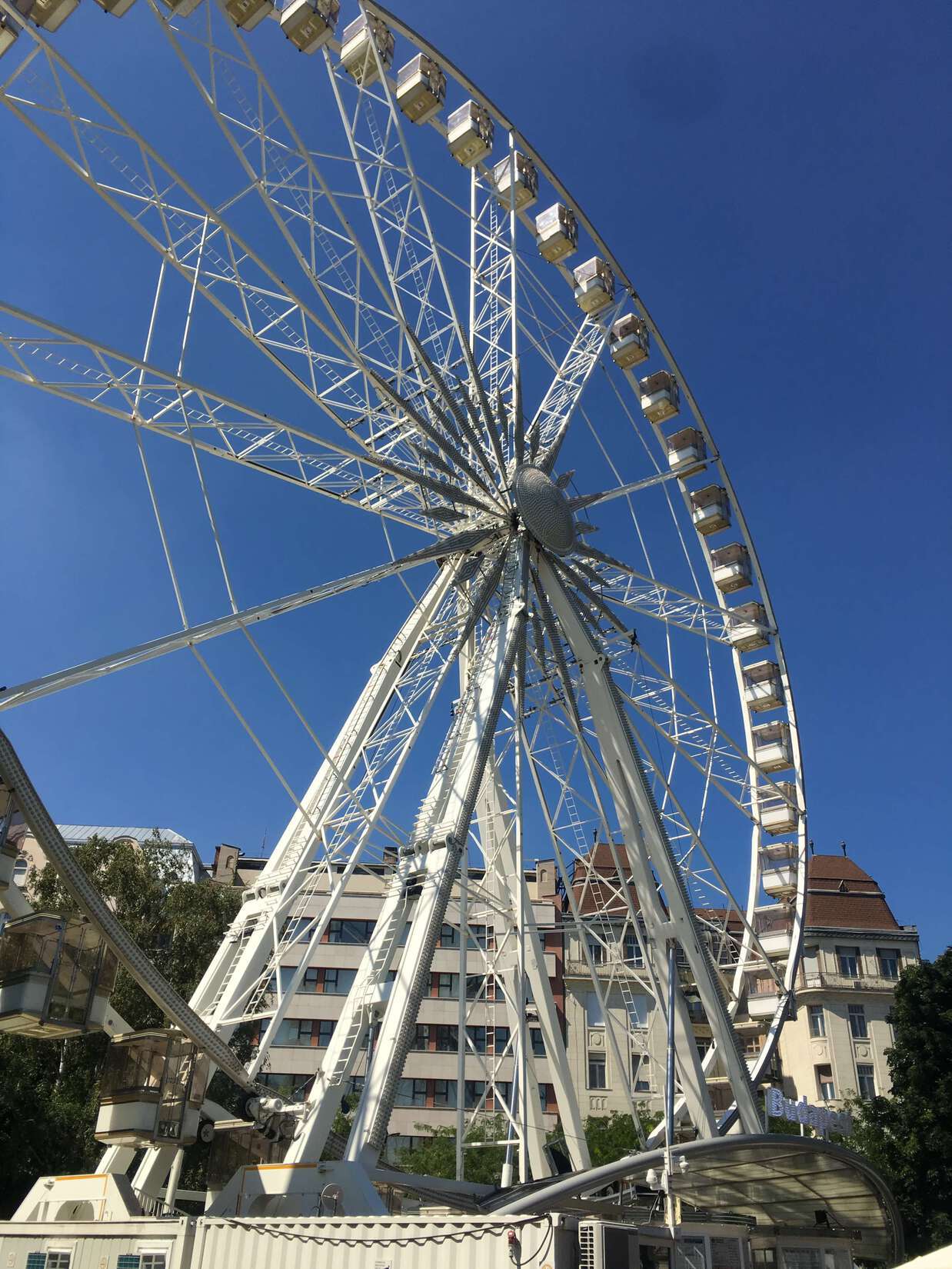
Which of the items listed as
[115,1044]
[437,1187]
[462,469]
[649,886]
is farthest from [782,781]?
[115,1044]

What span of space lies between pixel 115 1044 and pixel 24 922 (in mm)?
2587

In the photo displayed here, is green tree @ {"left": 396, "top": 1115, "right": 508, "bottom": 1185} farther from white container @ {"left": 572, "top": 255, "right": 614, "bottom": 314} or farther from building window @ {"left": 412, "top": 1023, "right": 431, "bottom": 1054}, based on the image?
white container @ {"left": 572, "top": 255, "right": 614, "bottom": 314}

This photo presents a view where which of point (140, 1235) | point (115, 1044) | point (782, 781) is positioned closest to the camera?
point (140, 1235)

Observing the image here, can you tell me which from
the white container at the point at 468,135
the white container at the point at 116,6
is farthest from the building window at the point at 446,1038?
the white container at the point at 116,6

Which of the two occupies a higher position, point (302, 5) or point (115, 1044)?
point (302, 5)

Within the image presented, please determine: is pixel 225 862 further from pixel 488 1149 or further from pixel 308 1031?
pixel 488 1149

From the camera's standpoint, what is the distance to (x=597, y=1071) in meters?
47.8

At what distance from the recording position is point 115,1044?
44.1 feet

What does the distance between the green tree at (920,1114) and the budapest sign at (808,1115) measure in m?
6.21

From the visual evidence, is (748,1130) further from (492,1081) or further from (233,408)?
(233,408)

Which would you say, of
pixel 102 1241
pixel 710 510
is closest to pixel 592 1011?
pixel 710 510

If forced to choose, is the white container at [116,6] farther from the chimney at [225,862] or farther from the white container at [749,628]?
the chimney at [225,862]

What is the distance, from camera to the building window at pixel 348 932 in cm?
4819

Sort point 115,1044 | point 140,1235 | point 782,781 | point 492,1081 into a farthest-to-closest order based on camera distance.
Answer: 1. point 782,781
2. point 492,1081
3. point 115,1044
4. point 140,1235
